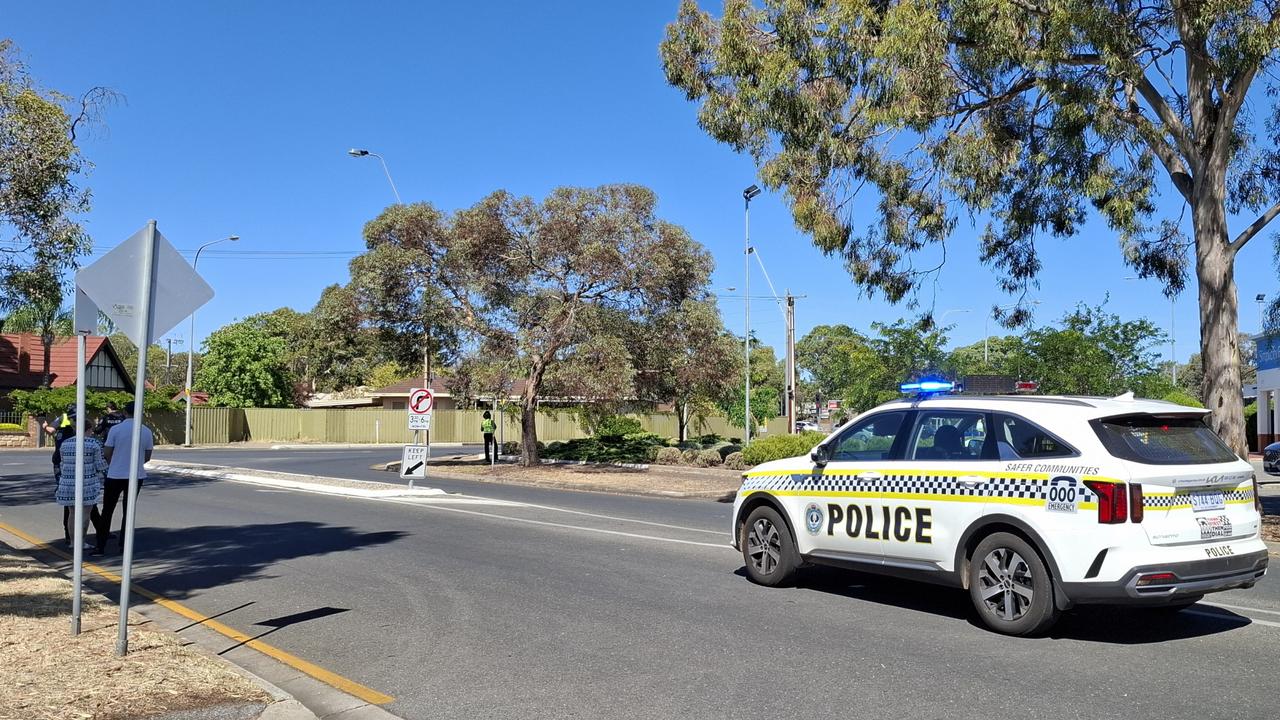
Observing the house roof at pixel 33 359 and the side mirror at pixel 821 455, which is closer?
the side mirror at pixel 821 455

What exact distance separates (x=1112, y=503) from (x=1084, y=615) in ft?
5.33

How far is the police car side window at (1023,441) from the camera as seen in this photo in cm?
682

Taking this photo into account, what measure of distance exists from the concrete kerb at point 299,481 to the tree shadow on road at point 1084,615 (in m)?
12.7

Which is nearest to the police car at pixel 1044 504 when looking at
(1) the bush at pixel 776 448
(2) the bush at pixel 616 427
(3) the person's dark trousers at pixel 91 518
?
(3) the person's dark trousers at pixel 91 518

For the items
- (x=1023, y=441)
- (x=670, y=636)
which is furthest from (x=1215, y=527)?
(x=670, y=636)

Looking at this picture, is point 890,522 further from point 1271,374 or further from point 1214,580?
point 1271,374

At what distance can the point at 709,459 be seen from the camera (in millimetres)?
27250

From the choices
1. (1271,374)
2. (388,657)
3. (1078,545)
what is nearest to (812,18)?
(1078,545)

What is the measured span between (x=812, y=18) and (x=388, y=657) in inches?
469

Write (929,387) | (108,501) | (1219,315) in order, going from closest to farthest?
1. (929,387)
2. (108,501)
3. (1219,315)

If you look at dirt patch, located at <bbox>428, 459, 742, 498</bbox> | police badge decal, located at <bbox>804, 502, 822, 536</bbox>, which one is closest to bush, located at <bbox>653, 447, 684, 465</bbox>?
dirt patch, located at <bbox>428, 459, 742, 498</bbox>

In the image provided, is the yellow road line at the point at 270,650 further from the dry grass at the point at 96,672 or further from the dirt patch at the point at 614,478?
the dirt patch at the point at 614,478

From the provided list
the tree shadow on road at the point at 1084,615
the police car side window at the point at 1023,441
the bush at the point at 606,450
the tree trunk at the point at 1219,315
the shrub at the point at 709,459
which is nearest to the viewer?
the police car side window at the point at 1023,441

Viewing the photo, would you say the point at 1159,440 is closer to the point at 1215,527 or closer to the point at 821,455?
the point at 1215,527
